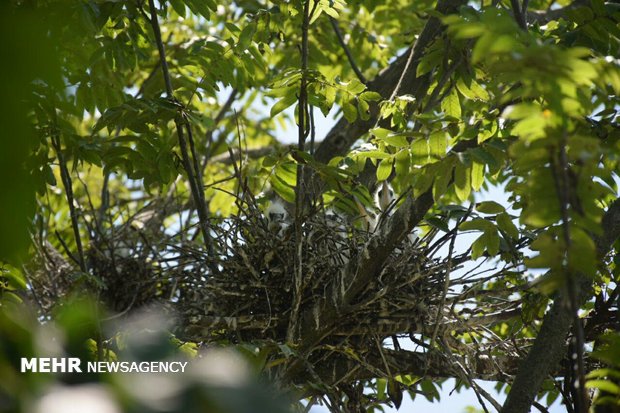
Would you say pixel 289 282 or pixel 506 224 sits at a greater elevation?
pixel 289 282

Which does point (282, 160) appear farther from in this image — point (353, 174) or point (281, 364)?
point (281, 364)

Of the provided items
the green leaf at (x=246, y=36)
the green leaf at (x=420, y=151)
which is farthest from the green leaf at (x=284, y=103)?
the green leaf at (x=420, y=151)

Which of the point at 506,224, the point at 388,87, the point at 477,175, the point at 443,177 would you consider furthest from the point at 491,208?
the point at 388,87

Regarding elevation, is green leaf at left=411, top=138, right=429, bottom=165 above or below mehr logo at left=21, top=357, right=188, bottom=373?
above

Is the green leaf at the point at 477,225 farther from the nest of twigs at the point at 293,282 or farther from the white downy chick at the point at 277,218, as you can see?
the white downy chick at the point at 277,218

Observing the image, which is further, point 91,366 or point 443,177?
point 443,177

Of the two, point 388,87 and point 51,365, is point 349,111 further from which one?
point 51,365

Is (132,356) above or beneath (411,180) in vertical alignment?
beneath

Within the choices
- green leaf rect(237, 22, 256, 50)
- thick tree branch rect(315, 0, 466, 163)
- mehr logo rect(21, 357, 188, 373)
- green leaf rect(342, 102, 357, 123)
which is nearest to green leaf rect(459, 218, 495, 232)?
green leaf rect(342, 102, 357, 123)

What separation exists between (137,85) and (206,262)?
2.75m

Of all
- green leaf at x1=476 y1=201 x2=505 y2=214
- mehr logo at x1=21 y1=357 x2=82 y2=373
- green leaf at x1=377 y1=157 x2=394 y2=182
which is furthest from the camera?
green leaf at x1=377 y1=157 x2=394 y2=182

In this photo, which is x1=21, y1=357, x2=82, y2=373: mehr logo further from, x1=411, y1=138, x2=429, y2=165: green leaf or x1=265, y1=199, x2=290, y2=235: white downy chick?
x1=265, y1=199, x2=290, y2=235: white downy chick

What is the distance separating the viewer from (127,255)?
4000 mm

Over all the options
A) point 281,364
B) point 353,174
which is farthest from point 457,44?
point 281,364
